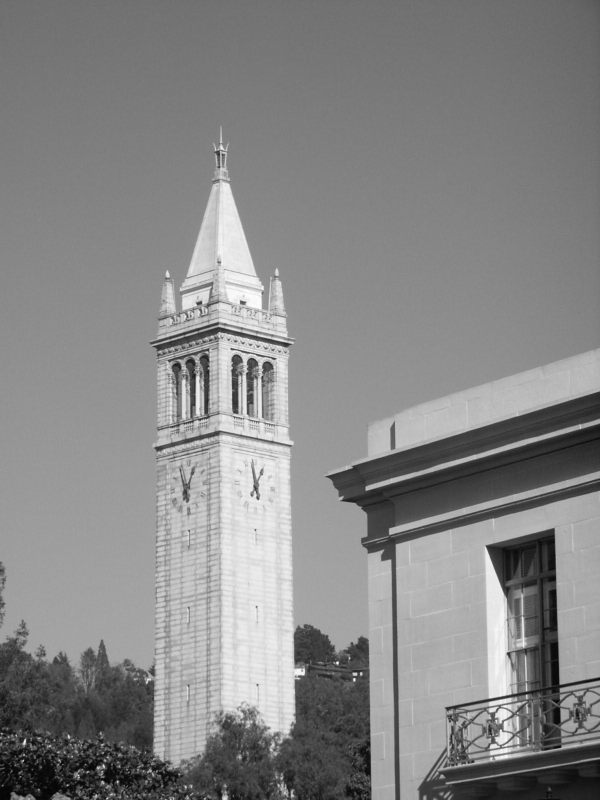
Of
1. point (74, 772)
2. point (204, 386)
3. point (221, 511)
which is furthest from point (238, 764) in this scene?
point (74, 772)

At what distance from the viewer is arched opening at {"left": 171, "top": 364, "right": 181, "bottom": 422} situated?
348ft

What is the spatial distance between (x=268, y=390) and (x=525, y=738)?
81672 millimetres

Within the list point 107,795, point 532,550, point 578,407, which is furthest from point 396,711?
point 107,795

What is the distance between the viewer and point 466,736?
24.9m

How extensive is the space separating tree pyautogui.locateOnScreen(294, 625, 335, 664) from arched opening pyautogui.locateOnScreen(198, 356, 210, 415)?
8189 centimetres

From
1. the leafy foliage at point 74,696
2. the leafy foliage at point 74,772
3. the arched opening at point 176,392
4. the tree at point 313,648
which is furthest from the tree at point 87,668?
the leafy foliage at point 74,772

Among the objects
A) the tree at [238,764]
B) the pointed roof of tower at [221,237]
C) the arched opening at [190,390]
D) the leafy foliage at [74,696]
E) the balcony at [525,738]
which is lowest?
the balcony at [525,738]

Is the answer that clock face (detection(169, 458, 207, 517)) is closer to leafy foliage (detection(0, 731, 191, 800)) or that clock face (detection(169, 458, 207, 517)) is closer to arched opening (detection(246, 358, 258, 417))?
arched opening (detection(246, 358, 258, 417))

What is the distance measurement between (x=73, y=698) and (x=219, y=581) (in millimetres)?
38090

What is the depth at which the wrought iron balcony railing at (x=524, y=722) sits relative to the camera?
23.5 meters

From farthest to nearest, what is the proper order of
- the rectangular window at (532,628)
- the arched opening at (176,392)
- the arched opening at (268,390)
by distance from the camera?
the arched opening at (176,392) → the arched opening at (268,390) → the rectangular window at (532,628)

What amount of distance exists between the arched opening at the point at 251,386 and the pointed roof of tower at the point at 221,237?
4.73m

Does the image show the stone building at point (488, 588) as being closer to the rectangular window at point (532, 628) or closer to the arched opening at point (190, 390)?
the rectangular window at point (532, 628)

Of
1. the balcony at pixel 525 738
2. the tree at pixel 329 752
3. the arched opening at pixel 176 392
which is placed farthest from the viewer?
the arched opening at pixel 176 392
